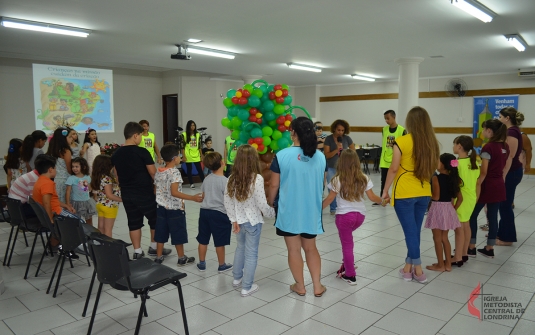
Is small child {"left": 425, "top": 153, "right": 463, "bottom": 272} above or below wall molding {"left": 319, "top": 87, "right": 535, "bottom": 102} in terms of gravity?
below

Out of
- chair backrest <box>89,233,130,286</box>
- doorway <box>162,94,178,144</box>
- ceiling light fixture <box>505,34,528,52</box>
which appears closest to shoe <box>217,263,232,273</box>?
chair backrest <box>89,233,130,286</box>

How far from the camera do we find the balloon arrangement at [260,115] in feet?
18.8

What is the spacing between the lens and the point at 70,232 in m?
3.34

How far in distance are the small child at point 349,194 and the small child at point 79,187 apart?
111 inches

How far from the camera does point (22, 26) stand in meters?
5.85

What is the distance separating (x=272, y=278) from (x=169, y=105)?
1058 cm

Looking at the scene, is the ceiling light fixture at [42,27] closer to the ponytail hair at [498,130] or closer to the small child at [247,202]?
the small child at [247,202]

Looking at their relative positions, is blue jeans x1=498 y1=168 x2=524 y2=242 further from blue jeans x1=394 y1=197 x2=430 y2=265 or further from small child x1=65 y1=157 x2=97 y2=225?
small child x1=65 y1=157 x2=97 y2=225

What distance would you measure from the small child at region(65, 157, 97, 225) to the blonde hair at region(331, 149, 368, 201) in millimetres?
2914

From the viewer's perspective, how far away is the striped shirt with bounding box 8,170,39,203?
4.40 metres

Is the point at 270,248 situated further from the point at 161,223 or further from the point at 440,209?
the point at 440,209

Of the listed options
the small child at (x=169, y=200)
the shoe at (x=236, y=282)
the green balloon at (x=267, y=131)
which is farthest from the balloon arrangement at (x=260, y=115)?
the shoe at (x=236, y=282)

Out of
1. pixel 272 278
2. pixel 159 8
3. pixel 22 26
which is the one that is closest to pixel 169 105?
pixel 22 26

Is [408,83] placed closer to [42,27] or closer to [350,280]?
[350,280]
